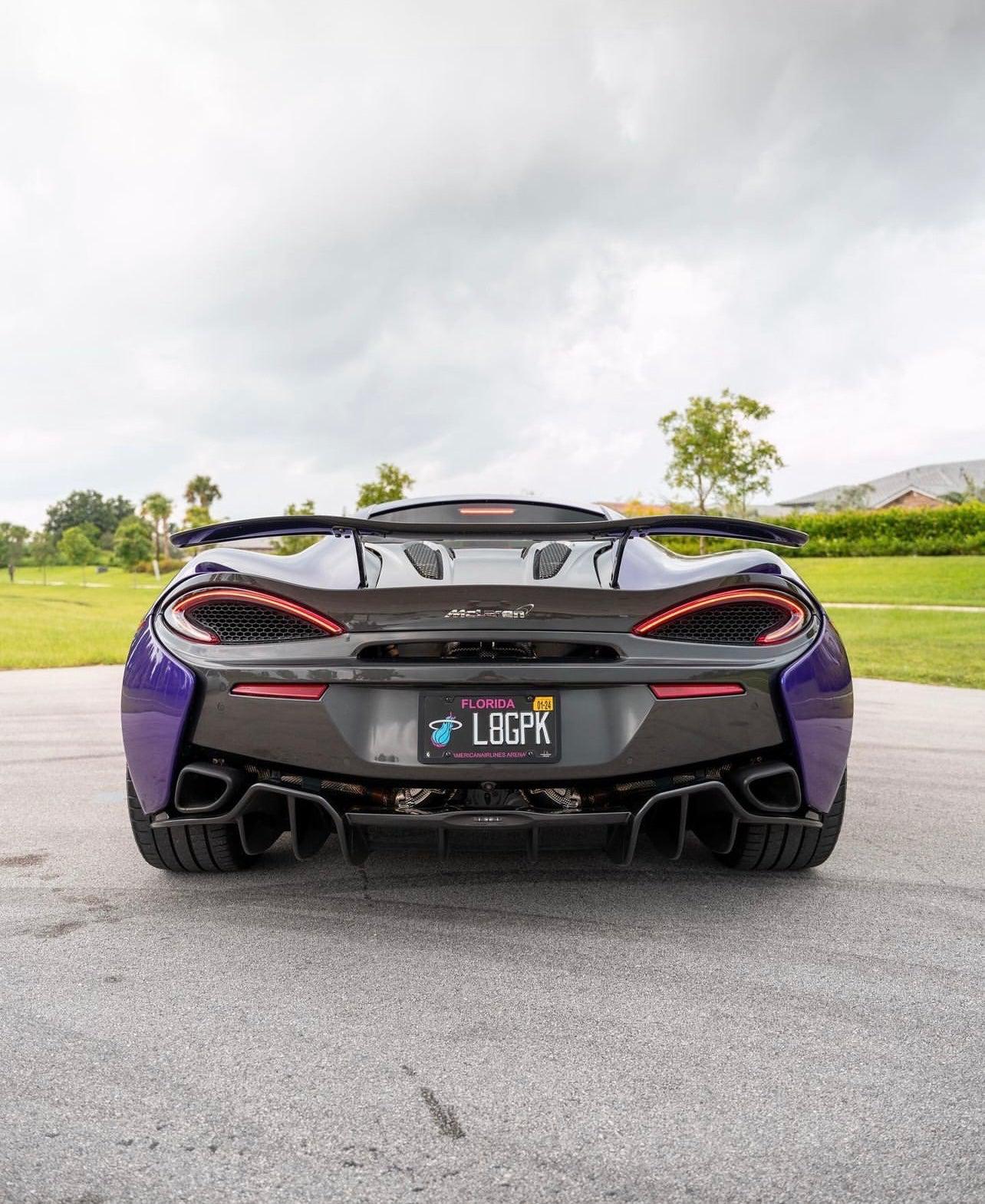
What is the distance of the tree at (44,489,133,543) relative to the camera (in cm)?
11838

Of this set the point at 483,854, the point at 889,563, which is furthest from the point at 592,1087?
the point at 889,563

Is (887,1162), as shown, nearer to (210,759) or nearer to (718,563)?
(718,563)

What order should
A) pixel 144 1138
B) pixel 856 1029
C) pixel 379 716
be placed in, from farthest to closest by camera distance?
pixel 379 716, pixel 856 1029, pixel 144 1138

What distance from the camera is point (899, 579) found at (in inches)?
1193

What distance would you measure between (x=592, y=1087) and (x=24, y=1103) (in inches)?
39.3

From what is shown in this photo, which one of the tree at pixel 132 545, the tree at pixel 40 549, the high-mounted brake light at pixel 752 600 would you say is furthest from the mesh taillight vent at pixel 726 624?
the tree at pixel 132 545

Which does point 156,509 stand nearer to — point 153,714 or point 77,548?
point 77,548

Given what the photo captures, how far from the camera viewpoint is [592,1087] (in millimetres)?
1791

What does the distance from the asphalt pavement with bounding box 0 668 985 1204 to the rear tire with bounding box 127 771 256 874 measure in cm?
8

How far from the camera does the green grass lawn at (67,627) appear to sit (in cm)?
1314

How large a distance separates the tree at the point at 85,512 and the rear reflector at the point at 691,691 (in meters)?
123

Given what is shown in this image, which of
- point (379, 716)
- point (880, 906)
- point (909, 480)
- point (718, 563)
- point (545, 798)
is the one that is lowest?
point (880, 906)

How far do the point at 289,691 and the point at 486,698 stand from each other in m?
0.50

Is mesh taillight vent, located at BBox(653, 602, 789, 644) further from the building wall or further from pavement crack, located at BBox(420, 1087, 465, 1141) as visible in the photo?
the building wall
